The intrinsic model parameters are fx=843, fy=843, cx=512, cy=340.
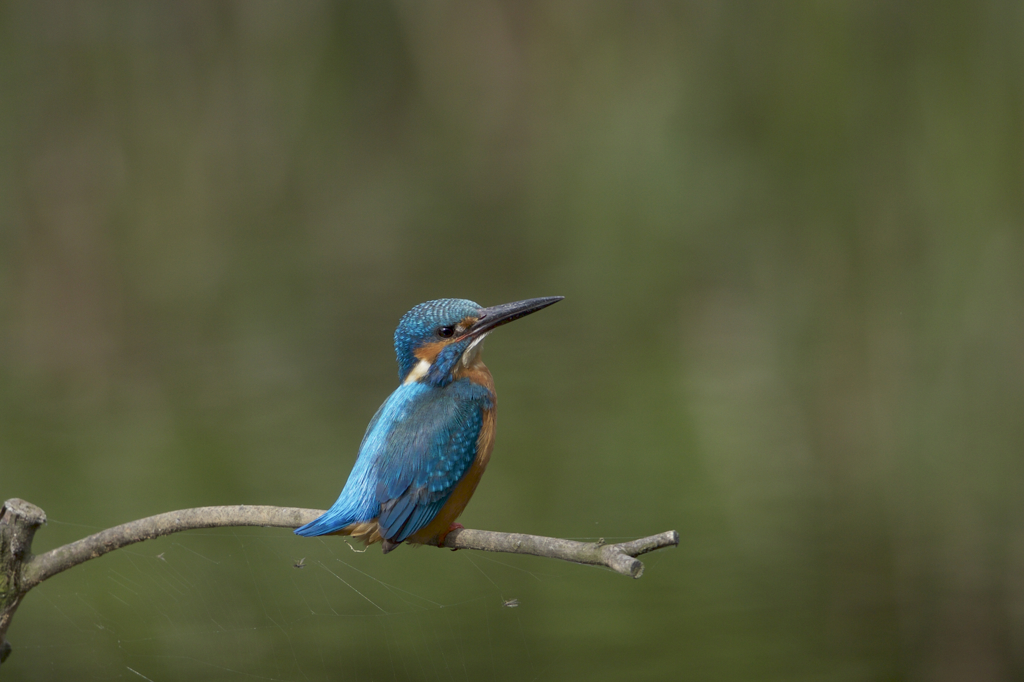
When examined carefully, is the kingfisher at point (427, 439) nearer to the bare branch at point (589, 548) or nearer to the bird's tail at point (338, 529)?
the bird's tail at point (338, 529)

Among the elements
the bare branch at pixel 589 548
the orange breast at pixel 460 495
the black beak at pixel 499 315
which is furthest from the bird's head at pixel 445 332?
the bare branch at pixel 589 548

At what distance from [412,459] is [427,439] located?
5cm

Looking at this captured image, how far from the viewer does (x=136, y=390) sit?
4809mm

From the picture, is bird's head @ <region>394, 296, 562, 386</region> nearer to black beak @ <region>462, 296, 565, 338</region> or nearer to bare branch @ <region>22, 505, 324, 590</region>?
black beak @ <region>462, 296, 565, 338</region>

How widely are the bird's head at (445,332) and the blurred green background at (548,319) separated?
915mm

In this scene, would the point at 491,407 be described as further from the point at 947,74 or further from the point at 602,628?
the point at 947,74

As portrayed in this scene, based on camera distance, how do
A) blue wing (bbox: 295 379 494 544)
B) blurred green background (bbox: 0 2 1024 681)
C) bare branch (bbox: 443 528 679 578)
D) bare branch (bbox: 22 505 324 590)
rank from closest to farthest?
bare branch (bbox: 443 528 679 578), bare branch (bbox: 22 505 324 590), blue wing (bbox: 295 379 494 544), blurred green background (bbox: 0 2 1024 681)

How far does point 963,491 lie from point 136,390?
417 cm

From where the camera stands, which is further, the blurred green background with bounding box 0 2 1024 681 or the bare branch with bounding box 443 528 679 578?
the blurred green background with bounding box 0 2 1024 681

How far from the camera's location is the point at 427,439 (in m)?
1.59

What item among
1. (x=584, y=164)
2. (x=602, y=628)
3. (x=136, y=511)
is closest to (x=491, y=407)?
(x=602, y=628)

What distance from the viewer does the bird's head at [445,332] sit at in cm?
171

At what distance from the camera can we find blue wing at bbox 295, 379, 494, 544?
1.51 metres

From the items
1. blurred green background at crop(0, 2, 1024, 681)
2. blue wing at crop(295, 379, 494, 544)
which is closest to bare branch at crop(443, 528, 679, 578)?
blue wing at crop(295, 379, 494, 544)
